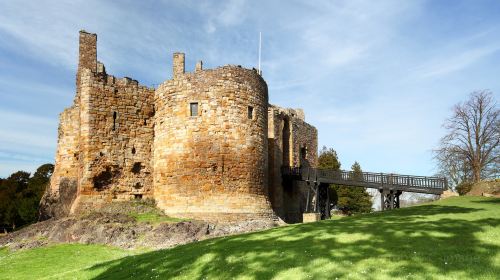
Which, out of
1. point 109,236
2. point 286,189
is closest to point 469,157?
point 286,189

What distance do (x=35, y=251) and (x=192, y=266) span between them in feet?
38.9

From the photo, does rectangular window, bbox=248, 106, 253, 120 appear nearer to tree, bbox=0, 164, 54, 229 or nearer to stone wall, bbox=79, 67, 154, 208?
stone wall, bbox=79, 67, 154, 208

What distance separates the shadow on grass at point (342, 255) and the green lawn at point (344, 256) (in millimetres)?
17

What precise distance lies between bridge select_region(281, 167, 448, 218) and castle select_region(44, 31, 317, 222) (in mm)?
6433

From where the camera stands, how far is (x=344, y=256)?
9953 mm

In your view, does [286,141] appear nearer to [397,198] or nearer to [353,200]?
[397,198]

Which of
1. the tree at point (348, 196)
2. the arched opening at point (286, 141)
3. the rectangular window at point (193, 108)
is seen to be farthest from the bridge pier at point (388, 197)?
the tree at point (348, 196)

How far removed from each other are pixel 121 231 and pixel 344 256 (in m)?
13.8

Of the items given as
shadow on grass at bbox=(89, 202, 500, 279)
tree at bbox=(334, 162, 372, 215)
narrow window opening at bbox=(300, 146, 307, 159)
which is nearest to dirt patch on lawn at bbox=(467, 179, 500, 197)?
narrow window opening at bbox=(300, 146, 307, 159)

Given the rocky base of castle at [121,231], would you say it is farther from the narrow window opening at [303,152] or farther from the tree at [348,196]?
the tree at [348,196]

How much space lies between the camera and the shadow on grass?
877cm

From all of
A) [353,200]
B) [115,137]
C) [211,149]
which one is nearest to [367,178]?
[211,149]

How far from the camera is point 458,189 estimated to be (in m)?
33.3

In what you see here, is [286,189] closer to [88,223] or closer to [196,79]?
[196,79]
